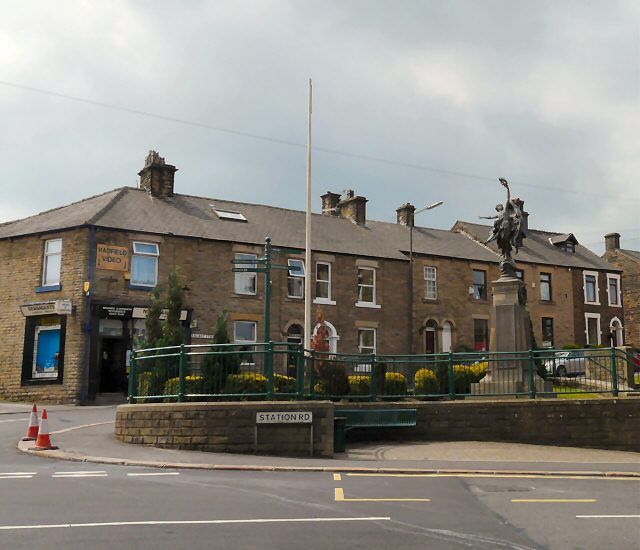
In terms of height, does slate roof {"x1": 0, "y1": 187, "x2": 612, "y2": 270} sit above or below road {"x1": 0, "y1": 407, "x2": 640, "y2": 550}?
above

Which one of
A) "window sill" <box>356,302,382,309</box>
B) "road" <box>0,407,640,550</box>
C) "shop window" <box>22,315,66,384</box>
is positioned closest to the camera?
"road" <box>0,407,640,550</box>

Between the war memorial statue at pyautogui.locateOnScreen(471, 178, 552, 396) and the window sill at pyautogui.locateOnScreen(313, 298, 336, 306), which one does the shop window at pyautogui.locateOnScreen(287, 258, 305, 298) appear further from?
the war memorial statue at pyautogui.locateOnScreen(471, 178, 552, 396)

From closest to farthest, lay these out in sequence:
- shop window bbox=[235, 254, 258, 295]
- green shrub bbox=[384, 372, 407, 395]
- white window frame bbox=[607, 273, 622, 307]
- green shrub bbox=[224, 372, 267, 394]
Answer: green shrub bbox=[224, 372, 267, 394]
green shrub bbox=[384, 372, 407, 395]
shop window bbox=[235, 254, 258, 295]
white window frame bbox=[607, 273, 622, 307]

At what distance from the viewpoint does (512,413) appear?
1647cm

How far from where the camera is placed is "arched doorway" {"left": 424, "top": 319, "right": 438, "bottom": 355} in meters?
37.0

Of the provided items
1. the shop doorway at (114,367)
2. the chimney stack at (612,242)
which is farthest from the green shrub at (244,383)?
the chimney stack at (612,242)

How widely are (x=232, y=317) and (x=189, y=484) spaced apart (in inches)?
837

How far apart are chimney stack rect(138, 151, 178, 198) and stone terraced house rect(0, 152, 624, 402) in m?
0.05

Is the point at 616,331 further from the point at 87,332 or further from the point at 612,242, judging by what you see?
the point at 87,332

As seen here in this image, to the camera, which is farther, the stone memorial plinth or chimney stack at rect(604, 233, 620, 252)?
chimney stack at rect(604, 233, 620, 252)

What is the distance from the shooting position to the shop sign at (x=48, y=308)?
28.3 m

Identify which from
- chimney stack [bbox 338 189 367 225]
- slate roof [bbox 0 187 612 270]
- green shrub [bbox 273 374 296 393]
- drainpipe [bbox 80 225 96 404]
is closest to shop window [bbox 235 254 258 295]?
slate roof [bbox 0 187 612 270]

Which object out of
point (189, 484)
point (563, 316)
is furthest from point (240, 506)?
point (563, 316)

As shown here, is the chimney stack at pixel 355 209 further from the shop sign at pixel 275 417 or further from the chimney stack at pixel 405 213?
the shop sign at pixel 275 417
